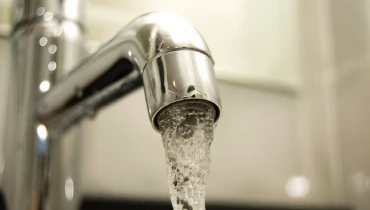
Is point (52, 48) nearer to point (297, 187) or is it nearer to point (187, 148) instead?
point (187, 148)

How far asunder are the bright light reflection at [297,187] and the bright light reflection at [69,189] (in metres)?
0.37

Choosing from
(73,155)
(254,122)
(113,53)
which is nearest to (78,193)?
(73,155)

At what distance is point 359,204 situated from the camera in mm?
711

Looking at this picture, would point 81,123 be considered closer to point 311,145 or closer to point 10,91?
point 10,91

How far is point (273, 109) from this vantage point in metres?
0.72

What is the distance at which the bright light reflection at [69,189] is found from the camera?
1.42ft

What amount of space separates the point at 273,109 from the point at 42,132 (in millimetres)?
390

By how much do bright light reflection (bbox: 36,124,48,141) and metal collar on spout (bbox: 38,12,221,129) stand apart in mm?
43

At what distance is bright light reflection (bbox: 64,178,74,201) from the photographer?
0.43 metres

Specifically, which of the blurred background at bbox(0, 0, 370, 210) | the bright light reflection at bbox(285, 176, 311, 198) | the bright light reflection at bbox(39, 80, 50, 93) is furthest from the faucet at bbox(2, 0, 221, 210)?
the bright light reflection at bbox(285, 176, 311, 198)

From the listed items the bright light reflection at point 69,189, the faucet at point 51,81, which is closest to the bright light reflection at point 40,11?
the faucet at point 51,81

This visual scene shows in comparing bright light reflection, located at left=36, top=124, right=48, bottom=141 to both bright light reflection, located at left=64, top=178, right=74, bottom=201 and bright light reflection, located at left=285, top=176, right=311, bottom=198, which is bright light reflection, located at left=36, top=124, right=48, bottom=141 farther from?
bright light reflection, located at left=285, top=176, right=311, bottom=198

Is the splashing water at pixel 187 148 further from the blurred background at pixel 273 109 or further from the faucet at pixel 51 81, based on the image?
the blurred background at pixel 273 109

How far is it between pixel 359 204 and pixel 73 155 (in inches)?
17.9
